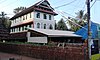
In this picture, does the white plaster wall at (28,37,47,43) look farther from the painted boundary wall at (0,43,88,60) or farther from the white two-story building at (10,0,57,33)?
the white two-story building at (10,0,57,33)

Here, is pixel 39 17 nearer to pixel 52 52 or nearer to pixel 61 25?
pixel 52 52

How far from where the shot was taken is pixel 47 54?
19.5 metres

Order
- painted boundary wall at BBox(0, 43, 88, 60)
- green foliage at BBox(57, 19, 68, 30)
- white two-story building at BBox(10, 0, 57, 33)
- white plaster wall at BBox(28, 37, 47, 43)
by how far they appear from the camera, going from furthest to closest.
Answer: green foliage at BBox(57, 19, 68, 30)
white two-story building at BBox(10, 0, 57, 33)
white plaster wall at BBox(28, 37, 47, 43)
painted boundary wall at BBox(0, 43, 88, 60)

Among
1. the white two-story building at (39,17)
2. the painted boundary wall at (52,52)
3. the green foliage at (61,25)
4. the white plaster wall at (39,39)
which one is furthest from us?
the green foliage at (61,25)

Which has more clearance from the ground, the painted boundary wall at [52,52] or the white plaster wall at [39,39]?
the white plaster wall at [39,39]

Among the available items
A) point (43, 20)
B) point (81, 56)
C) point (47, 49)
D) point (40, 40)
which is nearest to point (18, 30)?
point (43, 20)

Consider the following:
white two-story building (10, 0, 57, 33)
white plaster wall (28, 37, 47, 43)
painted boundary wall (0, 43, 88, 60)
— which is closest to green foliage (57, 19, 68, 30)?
white two-story building (10, 0, 57, 33)

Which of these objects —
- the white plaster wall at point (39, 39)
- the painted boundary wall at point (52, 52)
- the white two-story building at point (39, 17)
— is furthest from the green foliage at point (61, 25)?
the painted boundary wall at point (52, 52)

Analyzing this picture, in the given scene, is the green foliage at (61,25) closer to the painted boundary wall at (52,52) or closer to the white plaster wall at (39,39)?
the white plaster wall at (39,39)

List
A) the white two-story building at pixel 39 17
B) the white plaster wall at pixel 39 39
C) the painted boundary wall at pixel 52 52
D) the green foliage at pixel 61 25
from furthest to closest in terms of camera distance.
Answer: the green foliage at pixel 61 25 < the white two-story building at pixel 39 17 < the white plaster wall at pixel 39 39 < the painted boundary wall at pixel 52 52

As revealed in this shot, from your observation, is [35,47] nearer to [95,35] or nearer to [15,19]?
[95,35]

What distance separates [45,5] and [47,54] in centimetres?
2083

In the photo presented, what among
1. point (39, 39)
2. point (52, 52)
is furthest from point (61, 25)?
point (52, 52)

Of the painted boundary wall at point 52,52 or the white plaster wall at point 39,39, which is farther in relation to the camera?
the white plaster wall at point 39,39
